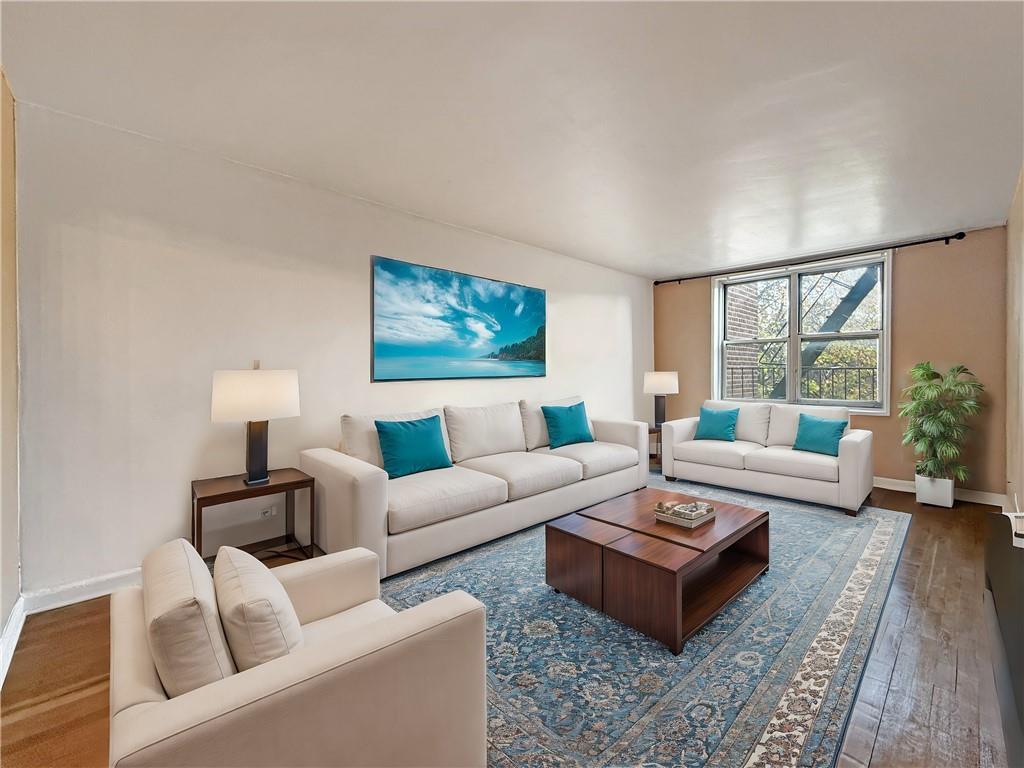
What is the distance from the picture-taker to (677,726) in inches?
62.4

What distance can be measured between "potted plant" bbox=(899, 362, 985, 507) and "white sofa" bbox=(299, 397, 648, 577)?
2.34 m

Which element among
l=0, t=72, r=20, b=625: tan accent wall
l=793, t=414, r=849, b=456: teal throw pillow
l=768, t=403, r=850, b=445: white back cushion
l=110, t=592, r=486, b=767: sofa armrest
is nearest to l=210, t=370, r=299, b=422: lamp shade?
l=0, t=72, r=20, b=625: tan accent wall

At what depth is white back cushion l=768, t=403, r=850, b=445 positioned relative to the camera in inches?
175

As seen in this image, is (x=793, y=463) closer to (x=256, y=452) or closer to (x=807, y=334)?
(x=807, y=334)

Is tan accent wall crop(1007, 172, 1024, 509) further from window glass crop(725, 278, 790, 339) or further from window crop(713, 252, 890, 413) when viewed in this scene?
window glass crop(725, 278, 790, 339)

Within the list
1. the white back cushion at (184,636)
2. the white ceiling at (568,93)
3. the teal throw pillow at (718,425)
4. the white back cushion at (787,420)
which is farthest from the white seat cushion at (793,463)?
the white back cushion at (184,636)

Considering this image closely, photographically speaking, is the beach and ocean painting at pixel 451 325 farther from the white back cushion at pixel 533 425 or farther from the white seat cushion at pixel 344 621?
the white seat cushion at pixel 344 621

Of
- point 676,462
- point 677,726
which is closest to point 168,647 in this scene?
point 677,726

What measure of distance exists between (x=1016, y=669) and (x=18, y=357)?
3.71 meters

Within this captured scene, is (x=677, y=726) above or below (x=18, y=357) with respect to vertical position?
below

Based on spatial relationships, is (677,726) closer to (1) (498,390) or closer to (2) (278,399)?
(2) (278,399)

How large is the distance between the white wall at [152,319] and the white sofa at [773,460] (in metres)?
3.10

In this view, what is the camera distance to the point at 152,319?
2.61 metres

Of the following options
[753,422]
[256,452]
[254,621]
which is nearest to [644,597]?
[254,621]
